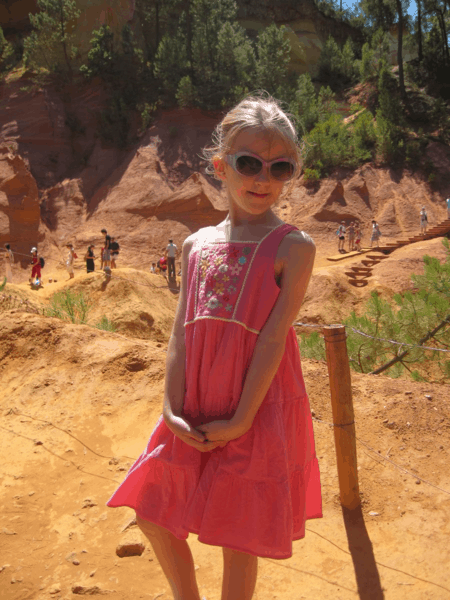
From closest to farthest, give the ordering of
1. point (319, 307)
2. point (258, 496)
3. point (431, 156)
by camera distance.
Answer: point (258, 496) < point (319, 307) < point (431, 156)

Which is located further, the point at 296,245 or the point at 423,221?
the point at 423,221

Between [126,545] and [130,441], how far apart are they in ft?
3.79

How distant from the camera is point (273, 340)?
1.48 metres

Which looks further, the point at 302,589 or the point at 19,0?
the point at 19,0

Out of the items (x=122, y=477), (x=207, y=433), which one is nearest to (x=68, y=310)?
(x=122, y=477)

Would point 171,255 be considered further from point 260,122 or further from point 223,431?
point 223,431

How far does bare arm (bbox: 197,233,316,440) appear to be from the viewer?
1437mm

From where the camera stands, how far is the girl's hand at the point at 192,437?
1.45 meters

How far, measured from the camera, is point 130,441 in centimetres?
371

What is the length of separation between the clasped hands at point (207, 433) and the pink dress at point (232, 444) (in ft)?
0.22

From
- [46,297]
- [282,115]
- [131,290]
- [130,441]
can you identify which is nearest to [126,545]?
[130,441]

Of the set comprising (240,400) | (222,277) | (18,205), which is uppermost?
(18,205)

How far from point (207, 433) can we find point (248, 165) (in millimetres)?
793

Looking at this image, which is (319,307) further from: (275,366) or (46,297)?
(275,366)
